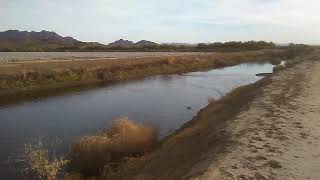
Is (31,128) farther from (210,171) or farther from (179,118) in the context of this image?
(210,171)

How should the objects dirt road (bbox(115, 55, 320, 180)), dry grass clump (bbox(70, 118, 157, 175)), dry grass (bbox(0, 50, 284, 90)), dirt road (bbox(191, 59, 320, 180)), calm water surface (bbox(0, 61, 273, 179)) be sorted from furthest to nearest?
dry grass (bbox(0, 50, 284, 90)) < calm water surface (bbox(0, 61, 273, 179)) < dry grass clump (bbox(70, 118, 157, 175)) < dirt road (bbox(115, 55, 320, 180)) < dirt road (bbox(191, 59, 320, 180))

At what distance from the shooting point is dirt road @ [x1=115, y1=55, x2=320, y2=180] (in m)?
10.0

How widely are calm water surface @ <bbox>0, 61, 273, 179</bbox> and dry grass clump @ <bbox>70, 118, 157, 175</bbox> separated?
1939 mm

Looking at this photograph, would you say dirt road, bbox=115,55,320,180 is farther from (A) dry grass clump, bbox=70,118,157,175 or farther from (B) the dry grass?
(B) the dry grass

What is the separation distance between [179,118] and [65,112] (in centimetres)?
710

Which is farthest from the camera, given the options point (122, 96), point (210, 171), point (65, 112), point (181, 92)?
point (181, 92)

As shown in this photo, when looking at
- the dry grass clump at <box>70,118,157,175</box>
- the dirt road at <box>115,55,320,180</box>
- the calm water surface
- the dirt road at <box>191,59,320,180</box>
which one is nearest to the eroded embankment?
the calm water surface

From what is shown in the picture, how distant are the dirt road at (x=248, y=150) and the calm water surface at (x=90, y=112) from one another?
14.2 feet

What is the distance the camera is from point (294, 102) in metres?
20.2

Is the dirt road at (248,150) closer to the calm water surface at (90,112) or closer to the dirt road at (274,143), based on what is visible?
the dirt road at (274,143)

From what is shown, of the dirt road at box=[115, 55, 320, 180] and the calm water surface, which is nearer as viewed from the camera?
the dirt road at box=[115, 55, 320, 180]

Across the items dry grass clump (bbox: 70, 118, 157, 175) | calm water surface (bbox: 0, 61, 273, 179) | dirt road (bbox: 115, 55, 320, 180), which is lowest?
calm water surface (bbox: 0, 61, 273, 179)

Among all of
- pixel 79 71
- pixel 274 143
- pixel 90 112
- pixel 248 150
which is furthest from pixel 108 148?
pixel 79 71

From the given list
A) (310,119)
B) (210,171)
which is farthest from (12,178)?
(310,119)
